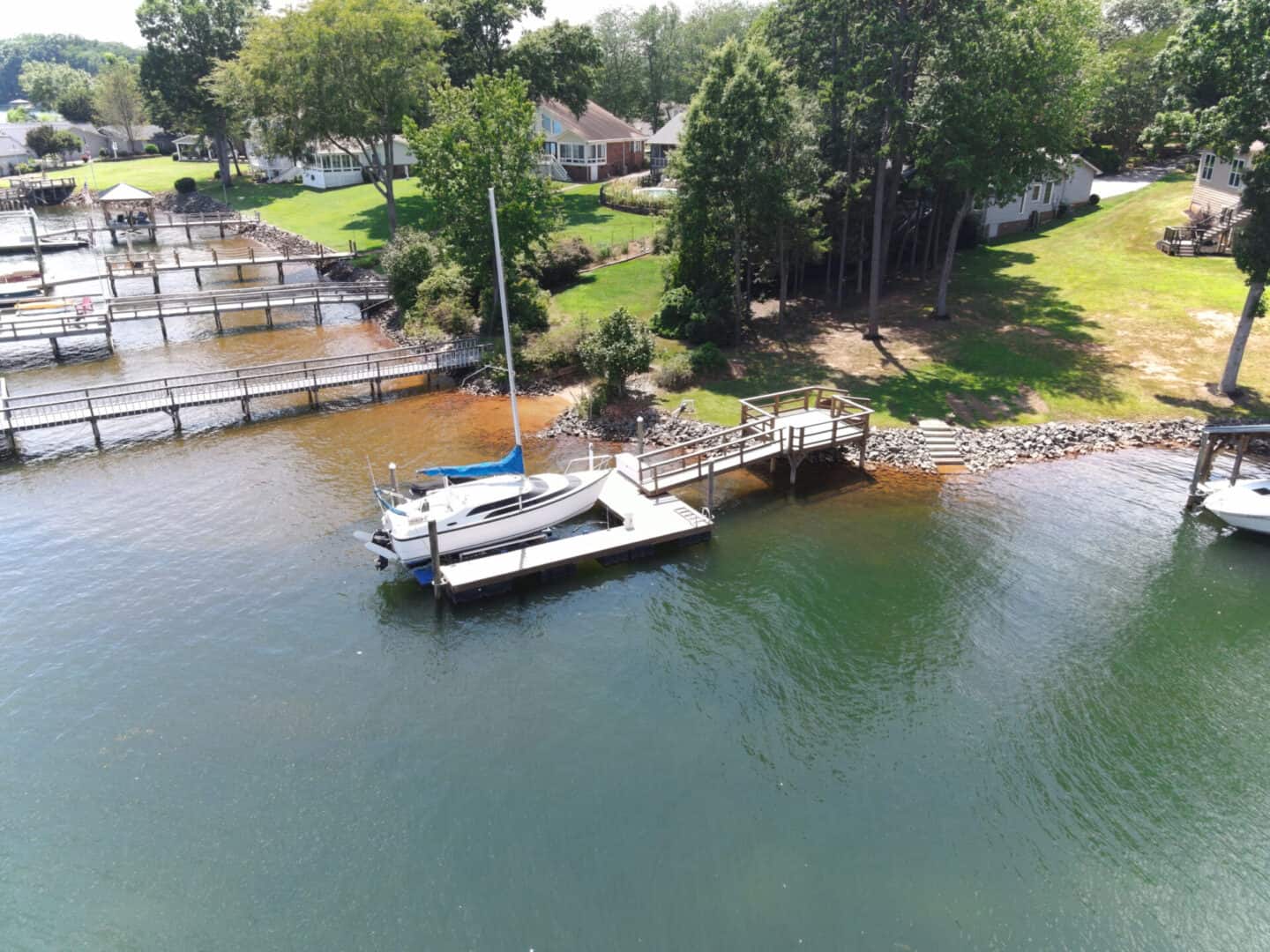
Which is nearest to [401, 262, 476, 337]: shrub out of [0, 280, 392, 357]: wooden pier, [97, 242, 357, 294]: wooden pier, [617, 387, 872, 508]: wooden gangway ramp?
[0, 280, 392, 357]: wooden pier

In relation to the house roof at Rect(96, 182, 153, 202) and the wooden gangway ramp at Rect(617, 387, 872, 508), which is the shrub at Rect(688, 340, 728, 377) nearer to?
the wooden gangway ramp at Rect(617, 387, 872, 508)

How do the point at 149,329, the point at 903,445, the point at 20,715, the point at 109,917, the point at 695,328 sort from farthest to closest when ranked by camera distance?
the point at 149,329, the point at 695,328, the point at 903,445, the point at 20,715, the point at 109,917

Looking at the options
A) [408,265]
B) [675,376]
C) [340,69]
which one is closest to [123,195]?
[340,69]

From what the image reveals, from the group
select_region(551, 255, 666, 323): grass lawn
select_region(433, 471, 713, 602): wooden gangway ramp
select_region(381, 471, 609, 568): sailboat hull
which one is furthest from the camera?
select_region(551, 255, 666, 323): grass lawn

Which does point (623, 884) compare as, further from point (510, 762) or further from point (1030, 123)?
point (1030, 123)

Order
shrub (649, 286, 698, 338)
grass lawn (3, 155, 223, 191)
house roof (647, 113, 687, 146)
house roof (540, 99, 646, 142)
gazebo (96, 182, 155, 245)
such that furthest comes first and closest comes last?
1. grass lawn (3, 155, 223, 191)
2. house roof (540, 99, 646, 142)
3. house roof (647, 113, 687, 146)
4. gazebo (96, 182, 155, 245)
5. shrub (649, 286, 698, 338)

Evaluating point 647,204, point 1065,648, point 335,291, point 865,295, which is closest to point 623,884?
point 1065,648
